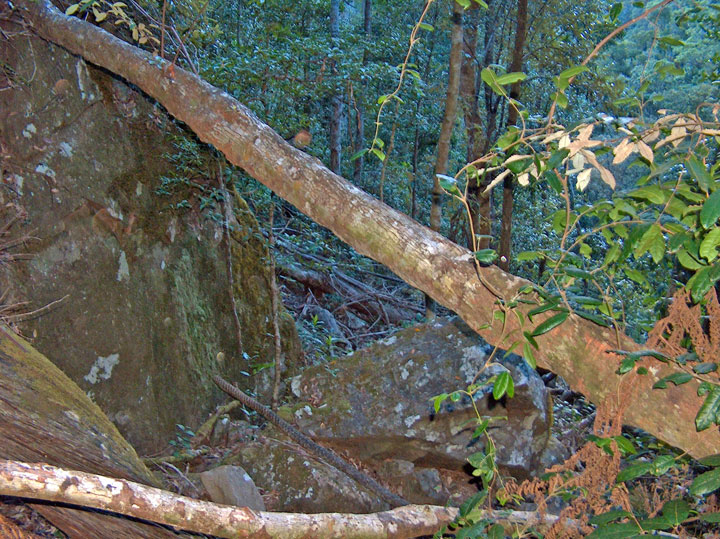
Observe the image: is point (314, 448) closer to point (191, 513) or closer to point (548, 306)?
point (191, 513)

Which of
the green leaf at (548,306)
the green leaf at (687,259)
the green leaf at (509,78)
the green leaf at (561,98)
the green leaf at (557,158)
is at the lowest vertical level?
the green leaf at (548,306)

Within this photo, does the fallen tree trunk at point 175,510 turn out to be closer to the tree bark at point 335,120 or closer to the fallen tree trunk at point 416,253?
the fallen tree trunk at point 416,253

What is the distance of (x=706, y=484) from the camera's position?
130 cm

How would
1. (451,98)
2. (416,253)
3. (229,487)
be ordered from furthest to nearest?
(451,98)
(229,487)
(416,253)

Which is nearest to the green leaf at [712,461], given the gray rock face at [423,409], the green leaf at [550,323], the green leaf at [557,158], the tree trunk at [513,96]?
the green leaf at [550,323]

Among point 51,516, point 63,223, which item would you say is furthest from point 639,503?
point 63,223

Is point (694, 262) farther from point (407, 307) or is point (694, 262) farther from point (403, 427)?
point (407, 307)

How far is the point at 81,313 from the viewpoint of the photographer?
3662 millimetres

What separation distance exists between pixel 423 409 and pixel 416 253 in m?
2.77

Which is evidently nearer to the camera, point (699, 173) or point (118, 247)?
point (699, 173)

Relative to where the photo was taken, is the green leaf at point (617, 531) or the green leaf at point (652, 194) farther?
the green leaf at point (652, 194)

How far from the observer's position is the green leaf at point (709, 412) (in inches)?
54.4

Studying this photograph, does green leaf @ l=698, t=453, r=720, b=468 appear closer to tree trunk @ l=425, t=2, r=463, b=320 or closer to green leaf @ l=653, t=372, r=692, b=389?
green leaf @ l=653, t=372, r=692, b=389

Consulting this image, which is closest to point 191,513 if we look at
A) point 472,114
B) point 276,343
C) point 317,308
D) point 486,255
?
point 486,255
